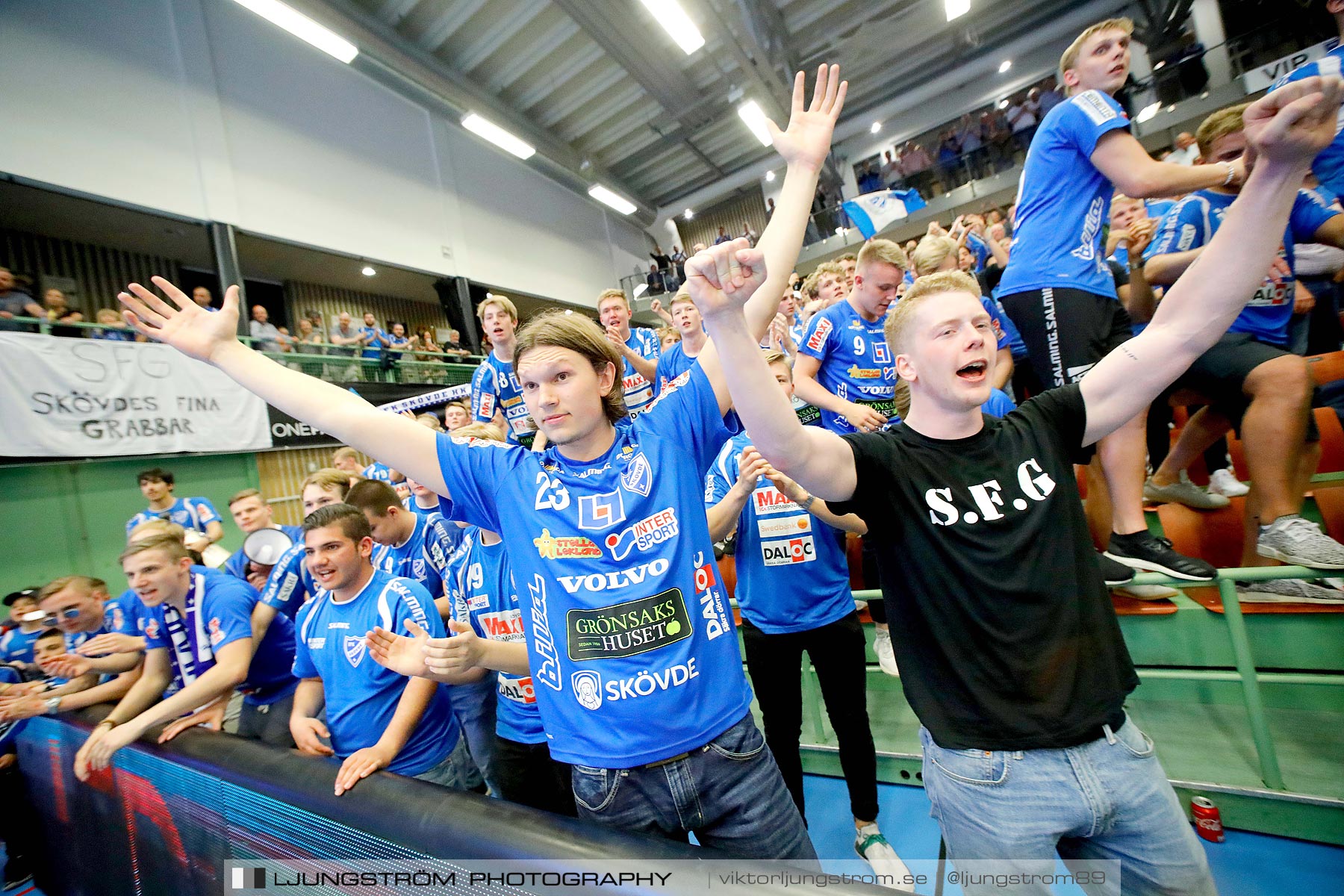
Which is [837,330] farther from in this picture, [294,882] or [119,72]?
[119,72]

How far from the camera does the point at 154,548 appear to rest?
260cm

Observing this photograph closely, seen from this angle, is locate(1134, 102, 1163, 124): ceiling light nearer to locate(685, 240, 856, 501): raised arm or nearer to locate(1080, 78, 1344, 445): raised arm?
locate(1080, 78, 1344, 445): raised arm

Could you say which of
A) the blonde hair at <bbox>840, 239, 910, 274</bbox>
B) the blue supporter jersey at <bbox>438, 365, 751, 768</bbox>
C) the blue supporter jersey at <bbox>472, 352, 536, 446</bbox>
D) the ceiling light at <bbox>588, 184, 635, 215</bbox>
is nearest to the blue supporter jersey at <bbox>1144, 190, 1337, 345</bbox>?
the blonde hair at <bbox>840, 239, 910, 274</bbox>

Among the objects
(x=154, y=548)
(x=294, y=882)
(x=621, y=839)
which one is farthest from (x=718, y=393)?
(x=154, y=548)

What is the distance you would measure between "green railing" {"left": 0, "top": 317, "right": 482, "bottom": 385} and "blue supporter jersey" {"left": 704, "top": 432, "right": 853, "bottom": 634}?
23.1 ft

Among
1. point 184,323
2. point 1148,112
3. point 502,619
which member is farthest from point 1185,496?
point 1148,112

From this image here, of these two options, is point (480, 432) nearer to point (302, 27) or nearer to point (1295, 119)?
point (1295, 119)

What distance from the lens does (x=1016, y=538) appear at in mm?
1205

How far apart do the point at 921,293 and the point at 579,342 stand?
0.93m

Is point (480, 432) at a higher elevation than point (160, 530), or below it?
higher

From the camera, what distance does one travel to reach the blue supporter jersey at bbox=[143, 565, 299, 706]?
2.54 metres

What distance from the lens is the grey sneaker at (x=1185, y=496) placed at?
111 inches

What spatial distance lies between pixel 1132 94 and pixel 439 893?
17.1 m

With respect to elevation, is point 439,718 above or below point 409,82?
→ below
